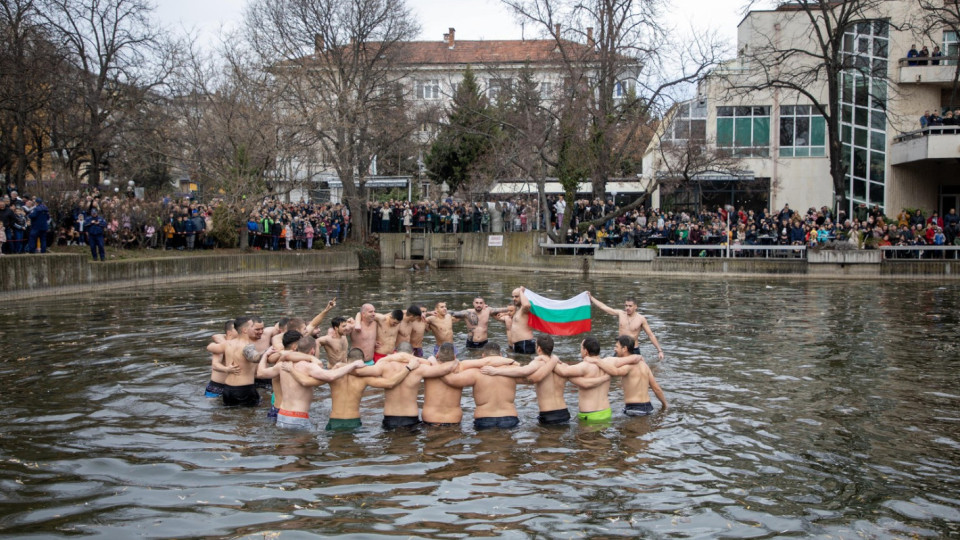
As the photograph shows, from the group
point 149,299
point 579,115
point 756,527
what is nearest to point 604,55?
point 579,115

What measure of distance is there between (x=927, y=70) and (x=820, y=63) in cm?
489

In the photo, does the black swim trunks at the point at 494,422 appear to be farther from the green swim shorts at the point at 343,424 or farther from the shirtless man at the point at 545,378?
the green swim shorts at the point at 343,424

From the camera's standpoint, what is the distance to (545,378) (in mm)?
11906

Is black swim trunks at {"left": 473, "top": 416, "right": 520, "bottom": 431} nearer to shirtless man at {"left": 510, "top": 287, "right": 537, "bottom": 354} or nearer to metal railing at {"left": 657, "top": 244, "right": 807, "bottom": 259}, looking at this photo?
shirtless man at {"left": 510, "top": 287, "right": 537, "bottom": 354}

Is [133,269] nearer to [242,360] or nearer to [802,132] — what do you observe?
[242,360]

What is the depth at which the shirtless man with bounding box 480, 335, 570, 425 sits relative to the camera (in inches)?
452

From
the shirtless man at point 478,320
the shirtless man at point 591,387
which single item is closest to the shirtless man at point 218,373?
the shirtless man at point 591,387

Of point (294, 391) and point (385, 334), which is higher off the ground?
point (385, 334)

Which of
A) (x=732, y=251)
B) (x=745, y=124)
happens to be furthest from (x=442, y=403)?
(x=745, y=124)

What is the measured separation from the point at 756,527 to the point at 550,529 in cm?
197

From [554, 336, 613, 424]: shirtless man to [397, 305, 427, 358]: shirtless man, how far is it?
13.1 ft

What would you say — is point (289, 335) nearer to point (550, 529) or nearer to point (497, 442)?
point (497, 442)

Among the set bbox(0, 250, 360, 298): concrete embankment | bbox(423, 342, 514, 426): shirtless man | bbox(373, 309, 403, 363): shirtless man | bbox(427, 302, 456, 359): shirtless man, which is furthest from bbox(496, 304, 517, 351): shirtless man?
bbox(0, 250, 360, 298): concrete embankment

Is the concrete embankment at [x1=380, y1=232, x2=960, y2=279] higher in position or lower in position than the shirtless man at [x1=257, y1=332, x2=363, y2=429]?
higher
